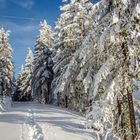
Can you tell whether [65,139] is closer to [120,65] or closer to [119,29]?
[120,65]

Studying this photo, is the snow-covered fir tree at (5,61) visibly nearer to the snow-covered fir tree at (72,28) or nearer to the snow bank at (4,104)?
the snow bank at (4,104)

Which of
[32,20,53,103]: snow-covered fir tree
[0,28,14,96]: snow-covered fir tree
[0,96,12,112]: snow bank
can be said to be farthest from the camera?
[0,28,14,96]: snow-covered fir tree

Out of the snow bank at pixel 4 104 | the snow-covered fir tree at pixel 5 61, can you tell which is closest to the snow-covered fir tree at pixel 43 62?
the snow-covered fir tree at pixel 5 61

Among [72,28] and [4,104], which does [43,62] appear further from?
[72,28]

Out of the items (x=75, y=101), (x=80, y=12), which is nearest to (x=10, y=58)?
(x=75, y=101)

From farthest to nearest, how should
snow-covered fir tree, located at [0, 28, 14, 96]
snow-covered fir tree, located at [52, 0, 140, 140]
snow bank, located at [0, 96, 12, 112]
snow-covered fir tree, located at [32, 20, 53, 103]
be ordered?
snow-covered fir tree, located at [0, 28, 14, 96], snow-covered fir tree, located at [32, 20, 53, 103], snow bank, located at [0, 96, 12, 112], snow-covered fir tree, located at [52, 0, 140, 140]

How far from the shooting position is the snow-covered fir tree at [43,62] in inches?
2319

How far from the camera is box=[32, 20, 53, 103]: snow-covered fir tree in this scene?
58.9 metres

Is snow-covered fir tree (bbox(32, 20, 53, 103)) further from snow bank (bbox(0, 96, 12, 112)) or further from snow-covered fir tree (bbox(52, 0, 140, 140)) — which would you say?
snow-covered fir tree (bbox(52, 0, 140, 140))

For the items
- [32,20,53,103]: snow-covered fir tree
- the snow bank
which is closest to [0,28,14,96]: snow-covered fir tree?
[32,20,53,103]: snow-covered fir tree

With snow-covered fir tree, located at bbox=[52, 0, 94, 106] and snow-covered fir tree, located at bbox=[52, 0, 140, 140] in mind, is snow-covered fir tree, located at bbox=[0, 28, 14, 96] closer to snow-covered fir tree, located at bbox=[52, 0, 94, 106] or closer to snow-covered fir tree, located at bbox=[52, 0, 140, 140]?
snow-covered fir tree, located at bbox=[52, 0, 94, 106]

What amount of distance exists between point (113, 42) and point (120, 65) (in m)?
1.26

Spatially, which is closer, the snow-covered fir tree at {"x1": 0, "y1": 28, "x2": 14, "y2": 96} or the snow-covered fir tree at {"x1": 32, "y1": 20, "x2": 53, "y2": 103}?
the snow-covered fir tree at {"x1": 32, "y1": 20, "x2": 53, "y2": 103}

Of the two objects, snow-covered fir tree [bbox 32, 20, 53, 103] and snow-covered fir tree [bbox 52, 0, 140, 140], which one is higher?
snow-covered fir tree [bbox 32, 20, 53, 103]
